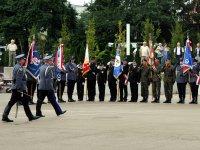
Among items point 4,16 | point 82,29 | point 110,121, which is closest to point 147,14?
point 82,29

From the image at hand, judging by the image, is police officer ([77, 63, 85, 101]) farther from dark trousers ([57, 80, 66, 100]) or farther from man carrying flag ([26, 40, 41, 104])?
man carrying flag ([26, 40, 41, 104])

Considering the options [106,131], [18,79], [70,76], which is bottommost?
[106,131]

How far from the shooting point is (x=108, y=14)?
8244 cm

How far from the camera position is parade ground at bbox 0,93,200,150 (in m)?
13.7

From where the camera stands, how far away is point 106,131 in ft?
53.3

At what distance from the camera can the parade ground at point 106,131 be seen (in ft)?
44.9

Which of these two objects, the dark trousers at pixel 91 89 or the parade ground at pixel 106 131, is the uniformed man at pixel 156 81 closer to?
the dark trousers at pixel 91 89

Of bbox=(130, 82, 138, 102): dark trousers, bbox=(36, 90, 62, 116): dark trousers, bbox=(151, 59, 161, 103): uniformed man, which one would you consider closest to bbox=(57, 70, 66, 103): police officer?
bbox=(130, 82, 138, 102): dark trousers

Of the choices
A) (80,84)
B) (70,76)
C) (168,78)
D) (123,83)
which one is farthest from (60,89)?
(168,78)

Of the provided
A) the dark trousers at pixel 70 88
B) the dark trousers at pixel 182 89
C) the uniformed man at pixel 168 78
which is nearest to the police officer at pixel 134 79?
the uniformed man at pixel 168 78

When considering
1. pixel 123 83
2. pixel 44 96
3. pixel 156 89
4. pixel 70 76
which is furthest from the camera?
pixel 123 83

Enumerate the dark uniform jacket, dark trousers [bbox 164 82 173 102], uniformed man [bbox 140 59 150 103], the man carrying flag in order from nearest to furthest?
the dark uniform jacket < the man carrying flag < dark trousers [bbox 164 82 173 102] < uniformed man [bbox 140 59 150 103]

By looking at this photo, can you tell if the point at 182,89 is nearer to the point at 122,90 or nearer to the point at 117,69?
the point at 122,90

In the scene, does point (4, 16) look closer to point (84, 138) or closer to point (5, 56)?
point (5, 56)
